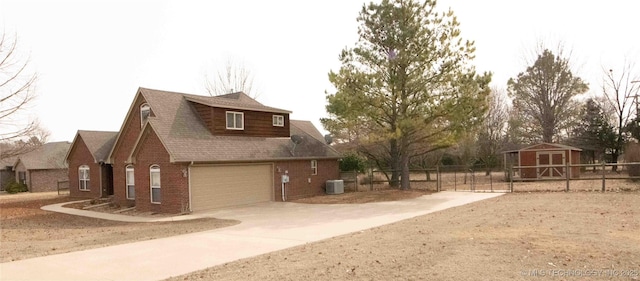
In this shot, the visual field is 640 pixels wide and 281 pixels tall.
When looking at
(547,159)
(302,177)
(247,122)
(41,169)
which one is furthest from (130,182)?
(547,159)

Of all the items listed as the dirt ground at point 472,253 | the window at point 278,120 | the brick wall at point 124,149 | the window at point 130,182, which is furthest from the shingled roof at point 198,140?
the dirt ground at point 472,253

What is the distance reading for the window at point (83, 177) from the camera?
30.6m

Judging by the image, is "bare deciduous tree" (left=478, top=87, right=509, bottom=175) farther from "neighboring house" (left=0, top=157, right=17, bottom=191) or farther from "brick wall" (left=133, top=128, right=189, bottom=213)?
"neighboring house" (left=0, top=157, right=17, bottom=191)

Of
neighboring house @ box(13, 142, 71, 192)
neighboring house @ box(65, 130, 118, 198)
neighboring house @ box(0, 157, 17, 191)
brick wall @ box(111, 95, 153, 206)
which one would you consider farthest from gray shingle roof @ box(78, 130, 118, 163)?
neighboring house @ box(0, 157, 17, 191)

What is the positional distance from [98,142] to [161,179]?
13.8m

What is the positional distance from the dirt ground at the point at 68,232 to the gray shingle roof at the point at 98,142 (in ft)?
29.6

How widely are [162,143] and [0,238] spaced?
728 cm

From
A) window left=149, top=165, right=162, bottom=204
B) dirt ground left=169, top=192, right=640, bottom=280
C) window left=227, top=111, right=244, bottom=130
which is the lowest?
dirt ground left=169, top=192, right=640, bottom=280

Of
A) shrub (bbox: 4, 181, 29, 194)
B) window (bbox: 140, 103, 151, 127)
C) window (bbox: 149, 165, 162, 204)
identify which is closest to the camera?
window (bbox: 149, 165, 162, 204)

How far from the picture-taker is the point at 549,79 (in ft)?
143

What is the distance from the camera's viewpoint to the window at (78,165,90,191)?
1206 inches

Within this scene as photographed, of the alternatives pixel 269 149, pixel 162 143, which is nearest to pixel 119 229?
pixel 162 143

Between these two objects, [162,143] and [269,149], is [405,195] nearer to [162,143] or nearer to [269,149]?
[269,149]

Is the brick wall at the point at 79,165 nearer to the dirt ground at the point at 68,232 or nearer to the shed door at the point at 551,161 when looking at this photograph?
the dirt ground at the point at 68,232
